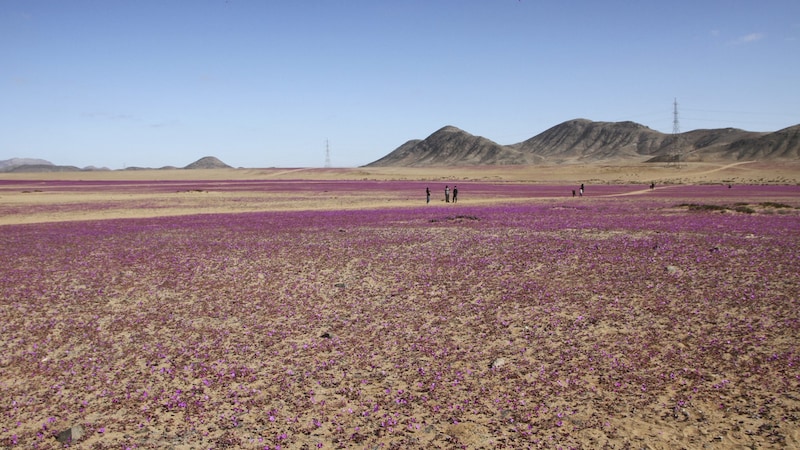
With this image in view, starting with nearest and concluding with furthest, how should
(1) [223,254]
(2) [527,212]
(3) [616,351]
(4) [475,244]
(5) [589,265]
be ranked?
(3) [616,351] → (5) [589,265] → (1) [223,254] → (4) [475,244] → (2) [527,212]

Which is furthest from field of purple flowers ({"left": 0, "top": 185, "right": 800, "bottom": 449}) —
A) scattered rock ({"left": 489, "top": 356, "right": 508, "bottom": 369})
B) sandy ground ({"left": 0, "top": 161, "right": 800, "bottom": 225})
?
sandy ground ({"left": 0, "top": 161, "right": 800, "bottom": 225})

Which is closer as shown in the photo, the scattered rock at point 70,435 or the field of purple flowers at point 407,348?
the scattered rock at point 70,435

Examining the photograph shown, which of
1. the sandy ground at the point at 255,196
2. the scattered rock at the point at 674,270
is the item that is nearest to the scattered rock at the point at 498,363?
the scattered rock at the point at 674,270

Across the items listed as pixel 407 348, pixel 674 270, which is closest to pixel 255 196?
pixel 674 270

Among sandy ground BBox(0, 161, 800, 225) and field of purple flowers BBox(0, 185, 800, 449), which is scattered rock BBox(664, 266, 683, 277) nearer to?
field of purple flowers BBox(0, 185, 800, 449)

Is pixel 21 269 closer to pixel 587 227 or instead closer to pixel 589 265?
pixel 589 265

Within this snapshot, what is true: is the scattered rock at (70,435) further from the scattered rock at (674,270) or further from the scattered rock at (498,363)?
the scattered rock at (674,270)

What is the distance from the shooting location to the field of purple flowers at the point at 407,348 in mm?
7344

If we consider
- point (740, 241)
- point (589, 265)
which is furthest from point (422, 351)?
point (740, 241)

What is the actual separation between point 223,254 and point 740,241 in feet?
73.0

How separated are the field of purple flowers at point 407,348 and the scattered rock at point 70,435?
8 centimetres

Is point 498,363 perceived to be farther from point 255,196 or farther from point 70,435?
point 255,196

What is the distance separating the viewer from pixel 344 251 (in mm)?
22344

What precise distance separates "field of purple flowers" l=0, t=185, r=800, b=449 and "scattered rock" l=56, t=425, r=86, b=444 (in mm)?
82
